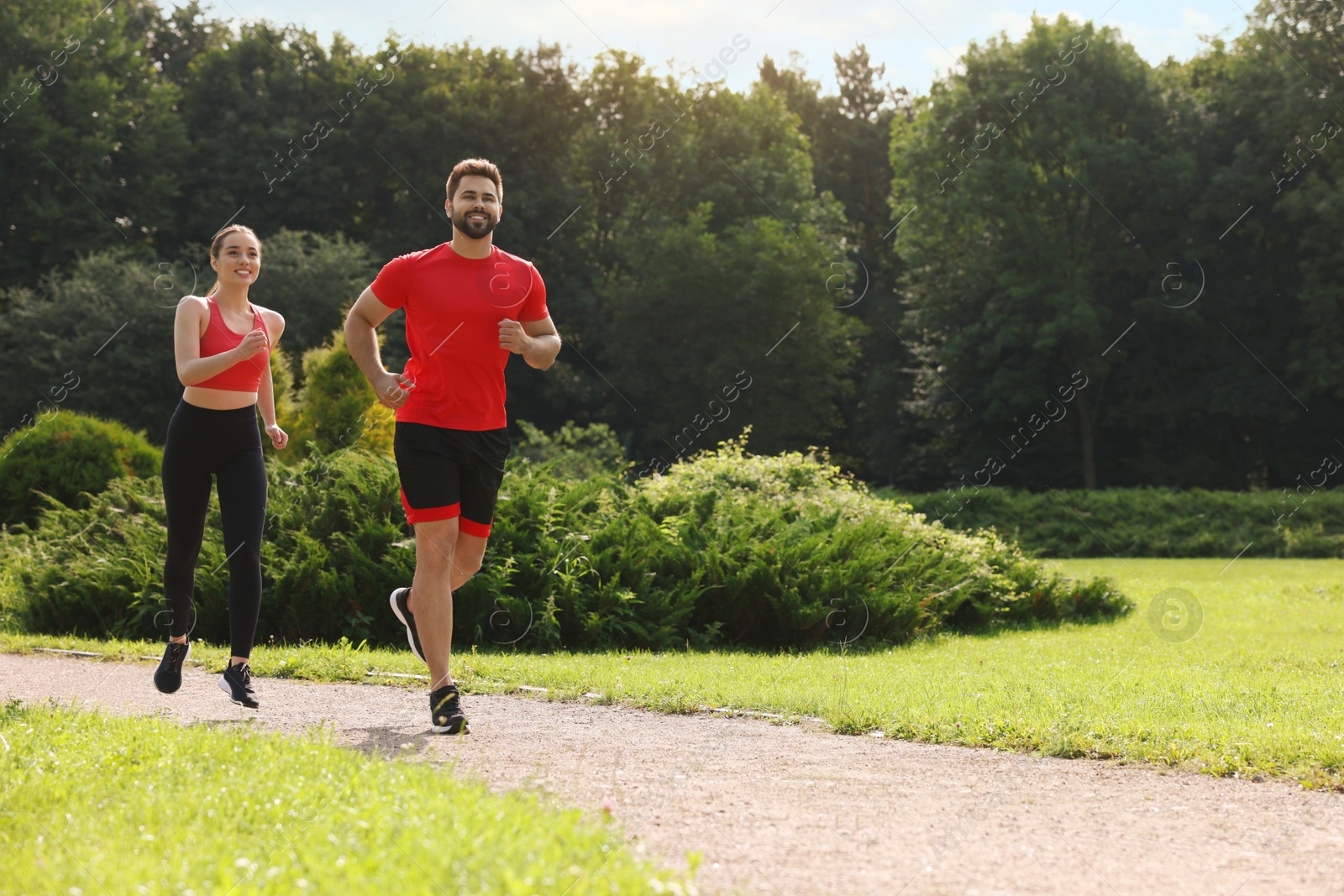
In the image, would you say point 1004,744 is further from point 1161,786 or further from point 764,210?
point 764,210

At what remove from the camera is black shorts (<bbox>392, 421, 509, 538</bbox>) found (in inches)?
199

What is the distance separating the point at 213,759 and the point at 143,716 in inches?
52.8

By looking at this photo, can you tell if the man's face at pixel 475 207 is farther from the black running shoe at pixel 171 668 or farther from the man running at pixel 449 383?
the black running shoe at pixel 171 668

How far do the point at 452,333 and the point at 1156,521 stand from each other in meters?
23.4

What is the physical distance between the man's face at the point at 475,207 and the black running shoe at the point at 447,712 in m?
1.96

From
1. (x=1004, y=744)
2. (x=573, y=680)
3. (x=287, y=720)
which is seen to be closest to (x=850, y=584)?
(x=573, y=680)

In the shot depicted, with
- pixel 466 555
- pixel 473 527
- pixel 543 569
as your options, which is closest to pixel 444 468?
pixel 473 527

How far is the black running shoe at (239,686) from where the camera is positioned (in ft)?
→ 17.7

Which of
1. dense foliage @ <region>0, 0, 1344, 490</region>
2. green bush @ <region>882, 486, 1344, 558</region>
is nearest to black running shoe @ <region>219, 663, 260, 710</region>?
green bush @ <region>882, 486, 1344, 558</region>

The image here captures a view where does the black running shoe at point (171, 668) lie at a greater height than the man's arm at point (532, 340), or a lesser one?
lesser

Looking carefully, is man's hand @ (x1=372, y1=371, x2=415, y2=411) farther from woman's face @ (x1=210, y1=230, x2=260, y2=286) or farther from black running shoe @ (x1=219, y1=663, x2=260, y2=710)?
black running shoe @ (x1=219, y1=663, x2=260, y2=710)

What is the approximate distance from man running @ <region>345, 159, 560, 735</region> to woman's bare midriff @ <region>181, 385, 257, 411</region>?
767 mm

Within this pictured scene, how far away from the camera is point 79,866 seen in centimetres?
286

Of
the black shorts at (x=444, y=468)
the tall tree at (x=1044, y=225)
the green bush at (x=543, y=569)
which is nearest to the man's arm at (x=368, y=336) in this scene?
the black shorts at (x=444, y=468)
